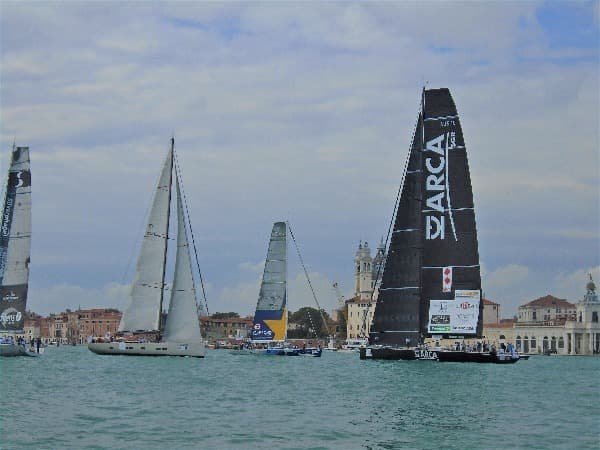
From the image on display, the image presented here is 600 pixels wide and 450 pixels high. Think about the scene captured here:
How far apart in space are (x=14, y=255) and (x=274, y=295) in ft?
73.3

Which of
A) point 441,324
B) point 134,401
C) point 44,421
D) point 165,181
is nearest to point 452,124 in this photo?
point 441,324

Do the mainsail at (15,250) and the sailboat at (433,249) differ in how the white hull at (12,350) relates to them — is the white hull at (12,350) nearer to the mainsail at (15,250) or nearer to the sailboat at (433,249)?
the mainsail at (15,250)

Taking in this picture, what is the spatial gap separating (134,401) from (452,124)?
2883cm

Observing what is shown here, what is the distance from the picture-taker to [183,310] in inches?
2229

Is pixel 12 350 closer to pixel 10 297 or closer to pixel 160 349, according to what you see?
pixel 10 297

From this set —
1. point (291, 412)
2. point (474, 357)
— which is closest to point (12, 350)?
point (474, 357)

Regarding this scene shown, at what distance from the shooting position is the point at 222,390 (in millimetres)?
35031

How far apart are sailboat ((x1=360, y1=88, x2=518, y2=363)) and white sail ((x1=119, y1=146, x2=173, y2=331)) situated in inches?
507

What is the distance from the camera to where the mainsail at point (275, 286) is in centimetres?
7362

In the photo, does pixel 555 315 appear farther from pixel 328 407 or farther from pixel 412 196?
pixel 328 407

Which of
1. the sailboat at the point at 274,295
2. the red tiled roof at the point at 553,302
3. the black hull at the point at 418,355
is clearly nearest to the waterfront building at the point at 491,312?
the red tiled roof at the point at 553,302

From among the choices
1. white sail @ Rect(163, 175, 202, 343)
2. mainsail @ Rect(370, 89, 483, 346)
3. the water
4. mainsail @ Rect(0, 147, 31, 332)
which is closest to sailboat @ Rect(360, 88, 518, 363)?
mainsail @ Rect(370, 89, 483, 346)

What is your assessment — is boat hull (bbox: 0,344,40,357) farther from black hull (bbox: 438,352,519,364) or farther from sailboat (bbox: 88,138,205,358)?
black hull (bbox: 438,352,519,364)

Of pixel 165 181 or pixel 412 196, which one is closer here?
pixel 412 196
